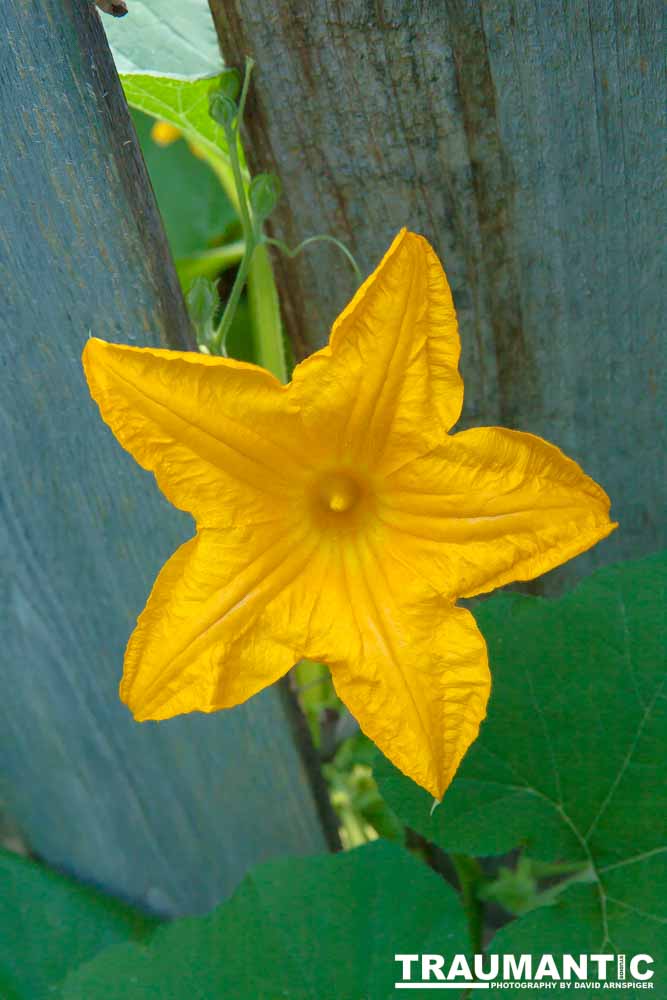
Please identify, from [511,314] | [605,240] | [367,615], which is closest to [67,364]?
[367,615]

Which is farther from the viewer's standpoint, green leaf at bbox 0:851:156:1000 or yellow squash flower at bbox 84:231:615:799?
green leaf at bbox 0:851:156:1000

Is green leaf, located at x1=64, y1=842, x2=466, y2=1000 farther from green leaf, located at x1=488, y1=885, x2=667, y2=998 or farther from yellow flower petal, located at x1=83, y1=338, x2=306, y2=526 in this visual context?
yellow flower petal, located at x1=83, y1=338, x2=306, y2=526

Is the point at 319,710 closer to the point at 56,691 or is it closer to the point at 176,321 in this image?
the point at 56,691

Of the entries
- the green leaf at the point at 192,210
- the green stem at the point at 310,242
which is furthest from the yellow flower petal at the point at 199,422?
the green leaf at the point at 192,210

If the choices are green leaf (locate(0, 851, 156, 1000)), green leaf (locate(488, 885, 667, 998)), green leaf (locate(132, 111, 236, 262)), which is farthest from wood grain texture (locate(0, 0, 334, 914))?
green leaf (locate(132, 111, 236, 262))

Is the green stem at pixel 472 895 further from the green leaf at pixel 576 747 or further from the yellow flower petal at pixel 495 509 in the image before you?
the yellow flower petal at pixel 495 509
